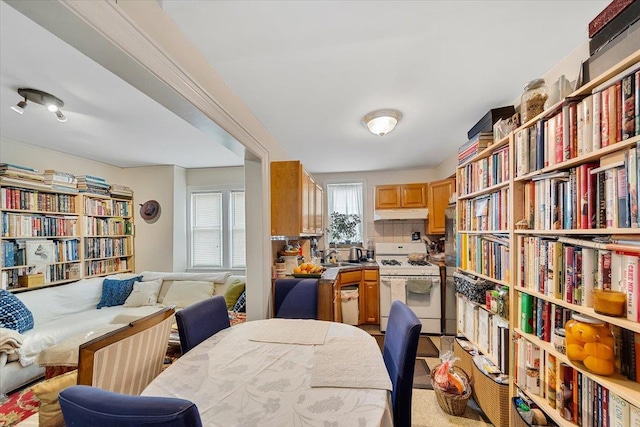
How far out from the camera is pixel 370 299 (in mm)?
3873

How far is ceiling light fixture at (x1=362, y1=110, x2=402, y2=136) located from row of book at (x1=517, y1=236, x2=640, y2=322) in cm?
136

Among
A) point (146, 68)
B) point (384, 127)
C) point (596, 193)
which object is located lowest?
point (596, 193)

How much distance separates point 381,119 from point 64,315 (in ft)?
14.0

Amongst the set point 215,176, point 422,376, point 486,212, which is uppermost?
point 215,176

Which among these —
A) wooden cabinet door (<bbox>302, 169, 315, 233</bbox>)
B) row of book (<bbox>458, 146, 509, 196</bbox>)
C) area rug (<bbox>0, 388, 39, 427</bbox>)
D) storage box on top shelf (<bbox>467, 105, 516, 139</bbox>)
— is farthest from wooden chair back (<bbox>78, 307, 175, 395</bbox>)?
storage box on top shelf (<bbox>467, 105, 516, 139</bbox>)

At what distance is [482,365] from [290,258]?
191 cm

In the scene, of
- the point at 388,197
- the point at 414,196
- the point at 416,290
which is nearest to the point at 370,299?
the point at 416,290

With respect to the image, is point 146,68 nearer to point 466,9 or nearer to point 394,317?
point 466,9

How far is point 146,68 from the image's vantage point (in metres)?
1.08

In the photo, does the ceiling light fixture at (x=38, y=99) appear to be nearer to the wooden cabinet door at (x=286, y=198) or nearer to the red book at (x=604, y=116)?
the wooden cabinet door at (x=286, y=198)

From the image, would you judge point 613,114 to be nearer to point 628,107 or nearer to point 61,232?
point 628,107

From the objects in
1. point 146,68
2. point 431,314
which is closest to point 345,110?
point 146,68

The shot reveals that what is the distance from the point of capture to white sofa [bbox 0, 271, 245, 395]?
2348 mm

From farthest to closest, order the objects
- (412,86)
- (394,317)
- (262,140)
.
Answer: (262,140) → (412,86) → (394,317)
